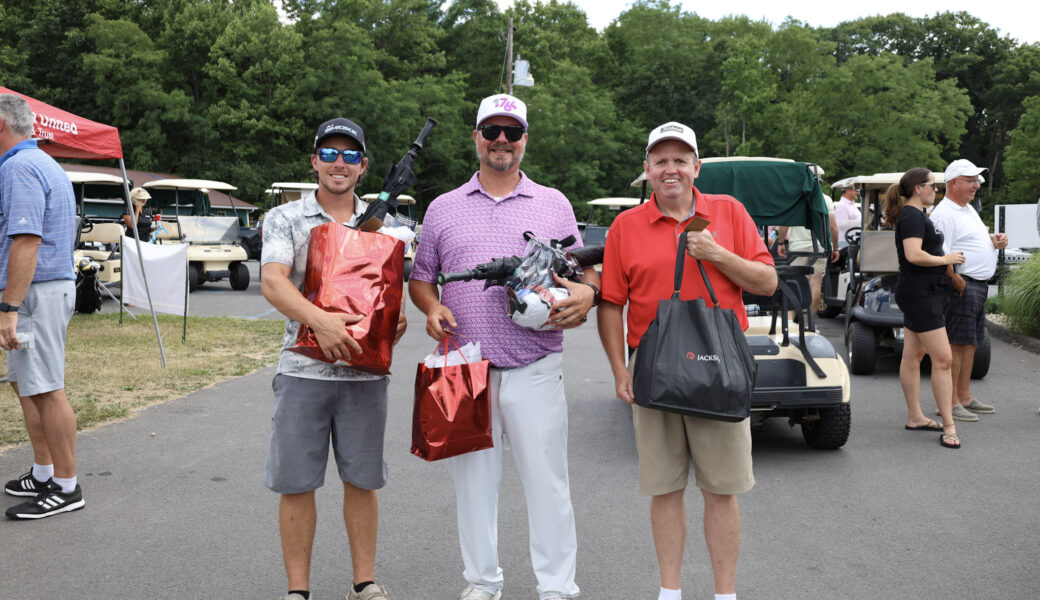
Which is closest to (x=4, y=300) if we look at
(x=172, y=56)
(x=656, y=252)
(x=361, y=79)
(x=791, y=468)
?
(x=656, y=252)

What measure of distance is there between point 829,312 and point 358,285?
1220 cm

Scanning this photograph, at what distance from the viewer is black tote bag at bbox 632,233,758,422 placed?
3.08 meters

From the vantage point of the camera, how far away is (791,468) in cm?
564

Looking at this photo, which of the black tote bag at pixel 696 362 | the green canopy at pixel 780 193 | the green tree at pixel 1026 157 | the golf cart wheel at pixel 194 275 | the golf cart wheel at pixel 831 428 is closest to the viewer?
the black tote bag at pixel 696 362

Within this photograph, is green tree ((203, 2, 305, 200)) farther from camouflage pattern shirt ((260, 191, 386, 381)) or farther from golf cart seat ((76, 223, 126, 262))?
camouflage pattern shirt ((260, 191, 386, 381))

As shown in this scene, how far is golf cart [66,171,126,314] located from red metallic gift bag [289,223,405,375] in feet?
24.7

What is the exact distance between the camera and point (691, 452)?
3.39 m

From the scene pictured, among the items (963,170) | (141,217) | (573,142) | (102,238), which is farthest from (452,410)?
(573,142)

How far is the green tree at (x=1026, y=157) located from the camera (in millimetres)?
44875

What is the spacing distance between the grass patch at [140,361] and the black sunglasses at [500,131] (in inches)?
172

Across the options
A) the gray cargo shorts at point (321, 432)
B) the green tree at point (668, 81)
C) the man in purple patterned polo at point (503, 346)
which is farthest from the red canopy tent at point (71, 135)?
the green tree at point (668, 81)

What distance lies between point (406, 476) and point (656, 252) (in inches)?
108

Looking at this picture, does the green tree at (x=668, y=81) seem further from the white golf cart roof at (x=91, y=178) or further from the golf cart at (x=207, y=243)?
the white golf cart roof at (x=91, y=178)

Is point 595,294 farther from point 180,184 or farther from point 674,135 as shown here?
point 180,184
